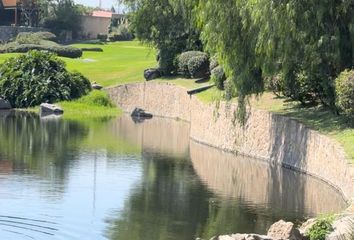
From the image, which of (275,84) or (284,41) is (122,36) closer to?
(275,84)

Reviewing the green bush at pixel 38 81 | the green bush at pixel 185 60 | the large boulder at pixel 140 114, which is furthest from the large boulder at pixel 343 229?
the green bush at pixel 38 81

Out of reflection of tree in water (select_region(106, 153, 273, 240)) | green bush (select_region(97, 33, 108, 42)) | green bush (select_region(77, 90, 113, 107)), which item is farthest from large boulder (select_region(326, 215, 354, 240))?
green bush (select_region(97, 33, 108, 42))

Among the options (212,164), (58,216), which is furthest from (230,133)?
(58,216)

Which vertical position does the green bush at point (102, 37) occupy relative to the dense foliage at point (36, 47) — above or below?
below

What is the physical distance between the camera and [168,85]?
5384cm

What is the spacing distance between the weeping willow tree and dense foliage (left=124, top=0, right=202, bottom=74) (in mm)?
22622

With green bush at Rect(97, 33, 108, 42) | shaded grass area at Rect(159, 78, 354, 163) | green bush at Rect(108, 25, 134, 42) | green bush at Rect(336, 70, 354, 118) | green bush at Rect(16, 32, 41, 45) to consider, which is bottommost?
green bush at Rect(97, 33, 108, 42)

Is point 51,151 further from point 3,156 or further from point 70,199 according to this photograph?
point 70,199

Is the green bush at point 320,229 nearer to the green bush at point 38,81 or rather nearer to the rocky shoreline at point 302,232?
the rocky shoreline at point 302,232

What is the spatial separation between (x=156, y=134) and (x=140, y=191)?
1811 cm

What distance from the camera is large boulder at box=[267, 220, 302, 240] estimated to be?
15.7 meters

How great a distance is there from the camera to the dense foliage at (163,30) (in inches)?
2178

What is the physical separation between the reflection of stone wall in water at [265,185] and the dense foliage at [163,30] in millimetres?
21623

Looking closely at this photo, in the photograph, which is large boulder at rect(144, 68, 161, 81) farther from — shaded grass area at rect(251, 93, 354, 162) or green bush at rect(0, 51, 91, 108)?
shaded grass area at rect(251, 93, 354, 162)
